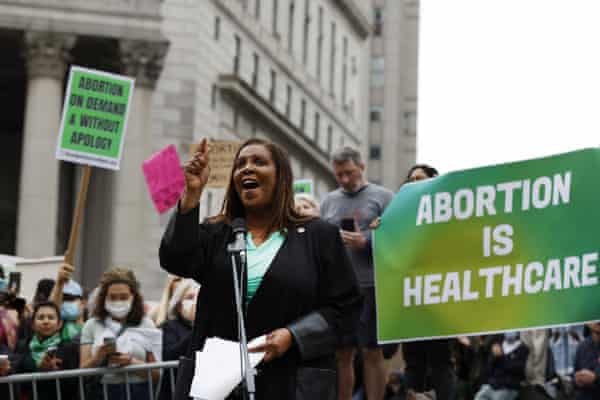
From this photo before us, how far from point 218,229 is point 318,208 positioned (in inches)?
218

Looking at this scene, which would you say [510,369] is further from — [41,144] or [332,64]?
[332,64]

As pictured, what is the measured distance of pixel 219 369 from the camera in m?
6.69

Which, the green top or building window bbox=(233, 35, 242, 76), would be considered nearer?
the green top

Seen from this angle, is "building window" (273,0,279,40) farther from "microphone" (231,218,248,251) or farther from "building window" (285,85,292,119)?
"microphone" (231,218,248,251)

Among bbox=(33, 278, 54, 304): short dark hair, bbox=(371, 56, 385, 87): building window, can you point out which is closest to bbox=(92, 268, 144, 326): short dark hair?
bbox=(33, 278, 54, 304): short dark hair

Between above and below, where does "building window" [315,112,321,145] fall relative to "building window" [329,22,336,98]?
below

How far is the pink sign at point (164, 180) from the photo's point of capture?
1903cm

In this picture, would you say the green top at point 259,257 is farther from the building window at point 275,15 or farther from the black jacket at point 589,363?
the building window at point 275,15

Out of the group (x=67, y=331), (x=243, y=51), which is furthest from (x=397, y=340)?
(x=243, y=51)

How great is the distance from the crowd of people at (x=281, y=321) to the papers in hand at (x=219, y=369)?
0.10 metres

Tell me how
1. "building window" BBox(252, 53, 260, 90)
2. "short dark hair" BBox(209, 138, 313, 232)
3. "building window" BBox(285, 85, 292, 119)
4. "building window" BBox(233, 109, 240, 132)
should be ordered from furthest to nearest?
"building window" BBox(285, 85, 292, 119) < "building window" BBox(252, 53, 260, 90) < "building window" BBox(233, 109, 240, 132) < "short dark hair" BBox(209, 138, 313, 232)

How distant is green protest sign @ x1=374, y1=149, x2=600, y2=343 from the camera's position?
10328 millimetres

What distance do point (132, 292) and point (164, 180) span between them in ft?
24.3

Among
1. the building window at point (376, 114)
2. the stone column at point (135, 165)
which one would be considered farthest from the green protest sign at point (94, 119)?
the building window at point (376, 114)
